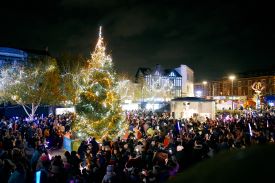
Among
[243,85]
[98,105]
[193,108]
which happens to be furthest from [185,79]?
[98,105]

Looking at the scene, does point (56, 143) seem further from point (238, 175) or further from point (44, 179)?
point (238, 175)

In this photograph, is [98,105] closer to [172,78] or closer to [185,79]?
[172,78]

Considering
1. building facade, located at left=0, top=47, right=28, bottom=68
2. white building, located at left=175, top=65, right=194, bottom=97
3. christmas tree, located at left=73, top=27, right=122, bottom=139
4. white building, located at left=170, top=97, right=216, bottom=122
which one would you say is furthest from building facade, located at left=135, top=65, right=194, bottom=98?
christmas tree, located at left=73, top=27, right=122, bottom=139

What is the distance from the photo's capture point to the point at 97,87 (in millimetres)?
16781

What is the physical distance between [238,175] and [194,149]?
8976 millimetres

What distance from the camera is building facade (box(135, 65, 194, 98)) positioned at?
251 feet

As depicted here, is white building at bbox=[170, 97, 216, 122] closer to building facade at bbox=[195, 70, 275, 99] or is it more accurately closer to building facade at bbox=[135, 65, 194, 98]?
building facade at bbox=[135, 65, 194, 98]

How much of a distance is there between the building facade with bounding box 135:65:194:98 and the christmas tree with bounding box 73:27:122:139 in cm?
5596

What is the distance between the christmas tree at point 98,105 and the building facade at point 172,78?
5596cm

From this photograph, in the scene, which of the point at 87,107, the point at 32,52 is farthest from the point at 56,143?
the point at 32,52

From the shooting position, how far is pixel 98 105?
16.7 meters

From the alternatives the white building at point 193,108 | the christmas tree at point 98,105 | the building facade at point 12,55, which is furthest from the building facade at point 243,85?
the christmas tree at point 98,105

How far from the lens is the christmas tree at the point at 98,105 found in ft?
54.7

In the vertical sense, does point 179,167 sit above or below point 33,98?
below
